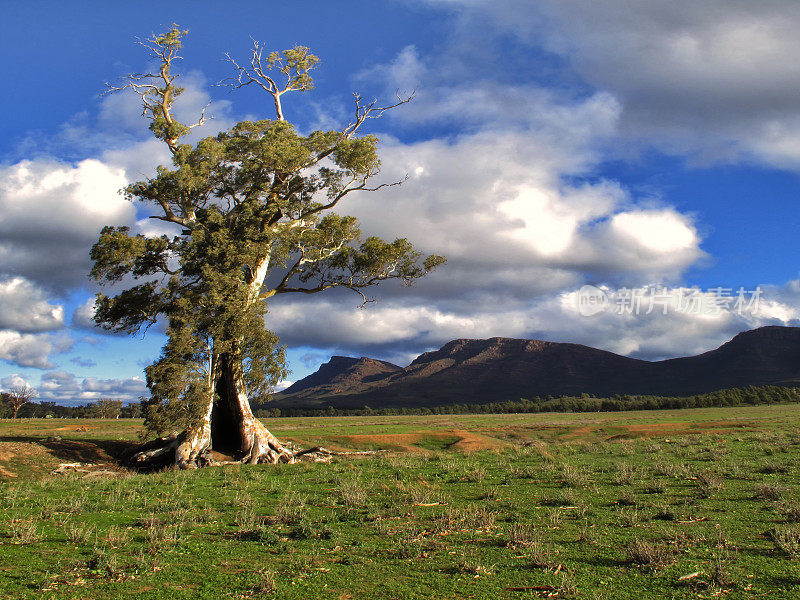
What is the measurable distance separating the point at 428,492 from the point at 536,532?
479 centimetres

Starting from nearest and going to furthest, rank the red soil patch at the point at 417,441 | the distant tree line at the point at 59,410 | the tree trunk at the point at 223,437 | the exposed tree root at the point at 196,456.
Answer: the exposed tree root at the point at 196,456 → the tree trunk at the point at 223,437 → the red soil patch at the point at 417,441 → the distant tree line at the point at 59,410

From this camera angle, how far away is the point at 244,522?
33.7ft

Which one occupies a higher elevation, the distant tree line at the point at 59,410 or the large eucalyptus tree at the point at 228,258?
the large eucalyptus tree at the point at 228,258

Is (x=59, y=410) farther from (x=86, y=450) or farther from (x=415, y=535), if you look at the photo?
(x=415, y=535)

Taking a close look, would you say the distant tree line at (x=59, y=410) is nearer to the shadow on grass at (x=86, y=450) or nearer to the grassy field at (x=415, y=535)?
the shadow on grass at (x=86, y=450)

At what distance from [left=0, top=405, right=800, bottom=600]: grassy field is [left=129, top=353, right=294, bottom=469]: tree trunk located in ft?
16.8

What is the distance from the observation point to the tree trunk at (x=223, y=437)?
911 inches

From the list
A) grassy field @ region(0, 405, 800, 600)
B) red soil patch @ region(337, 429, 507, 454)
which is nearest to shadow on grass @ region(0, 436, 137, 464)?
grassy field @ region(0, 405, 800, 600)

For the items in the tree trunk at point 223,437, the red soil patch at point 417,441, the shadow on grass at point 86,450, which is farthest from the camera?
the red soil patch at point 417,441

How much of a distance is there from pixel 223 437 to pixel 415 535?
18796 millimetres

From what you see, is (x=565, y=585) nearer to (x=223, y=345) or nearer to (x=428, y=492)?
(x=428, y=492)

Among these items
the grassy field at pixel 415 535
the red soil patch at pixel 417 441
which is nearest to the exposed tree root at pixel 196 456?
the grassy field at pixel 415 535

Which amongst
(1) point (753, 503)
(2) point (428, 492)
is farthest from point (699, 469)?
(2) point (428, 492)

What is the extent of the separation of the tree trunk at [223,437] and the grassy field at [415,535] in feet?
16.8
